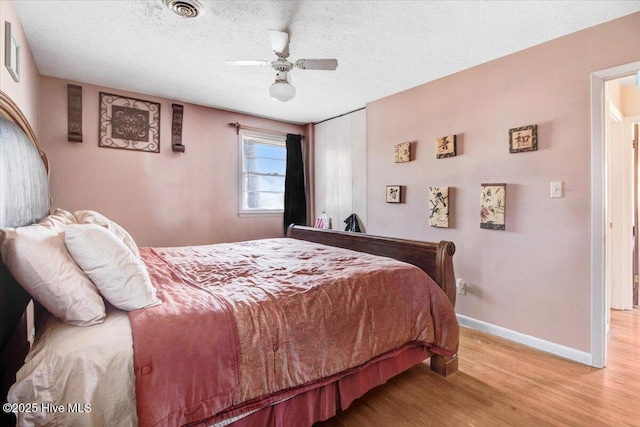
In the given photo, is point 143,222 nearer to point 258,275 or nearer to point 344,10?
point 258,275

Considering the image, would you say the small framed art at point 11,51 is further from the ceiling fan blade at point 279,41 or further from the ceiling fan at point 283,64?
the ceiling fan blade at point 279,41

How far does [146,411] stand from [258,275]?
2.88ft

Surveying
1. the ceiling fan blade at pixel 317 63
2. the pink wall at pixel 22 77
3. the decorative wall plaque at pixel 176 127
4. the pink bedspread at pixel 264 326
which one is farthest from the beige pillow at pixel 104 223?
the decorative wall plaque at pixel 176 127

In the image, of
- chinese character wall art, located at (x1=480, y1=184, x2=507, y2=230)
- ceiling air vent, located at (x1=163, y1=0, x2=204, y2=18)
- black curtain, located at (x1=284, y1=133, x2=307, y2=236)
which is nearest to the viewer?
ceiling air vent, located at (x1=163, y1=0, x2=204, y2=18)

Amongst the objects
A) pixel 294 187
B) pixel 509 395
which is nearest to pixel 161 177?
pixel 294 187

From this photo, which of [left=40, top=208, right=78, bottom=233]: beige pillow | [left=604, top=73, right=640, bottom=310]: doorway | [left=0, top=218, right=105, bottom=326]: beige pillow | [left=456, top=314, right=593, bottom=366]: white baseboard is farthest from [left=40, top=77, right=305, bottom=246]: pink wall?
[left=604, top=73, right=640, bottom=310]: doorway

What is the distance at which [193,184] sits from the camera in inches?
154

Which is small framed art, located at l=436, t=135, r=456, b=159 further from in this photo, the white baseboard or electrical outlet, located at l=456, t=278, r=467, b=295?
the white baseboard

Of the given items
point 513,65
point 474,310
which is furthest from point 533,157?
point 474,310

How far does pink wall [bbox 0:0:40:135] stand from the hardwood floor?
2763 millimetres

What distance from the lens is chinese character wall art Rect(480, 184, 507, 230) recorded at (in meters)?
2.63

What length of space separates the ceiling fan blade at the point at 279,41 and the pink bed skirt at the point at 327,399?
2225 millimetres

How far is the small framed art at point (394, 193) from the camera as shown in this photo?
3518 mm

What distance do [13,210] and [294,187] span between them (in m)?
3.59
